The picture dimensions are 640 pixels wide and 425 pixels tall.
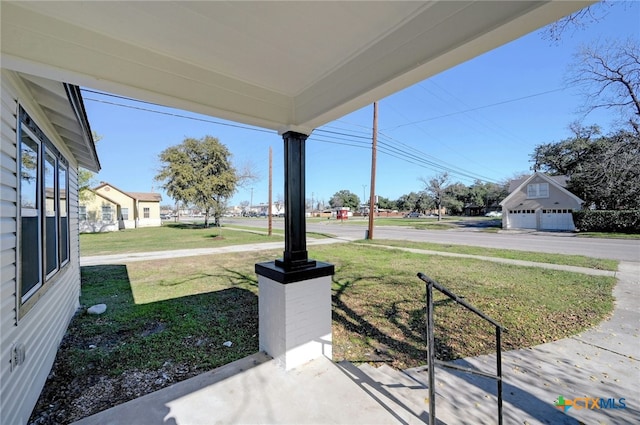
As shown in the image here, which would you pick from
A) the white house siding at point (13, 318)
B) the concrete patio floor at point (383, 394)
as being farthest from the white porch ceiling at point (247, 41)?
the concrete patio floor at point (383, 394)

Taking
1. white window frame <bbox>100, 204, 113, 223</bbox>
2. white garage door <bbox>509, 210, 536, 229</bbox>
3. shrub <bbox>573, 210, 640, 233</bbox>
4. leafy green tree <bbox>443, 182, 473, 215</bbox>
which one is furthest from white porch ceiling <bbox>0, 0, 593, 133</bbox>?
leafy green tree <bbox>443, 182, 473, 215</bbox>

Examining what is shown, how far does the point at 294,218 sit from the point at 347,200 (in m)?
75.4

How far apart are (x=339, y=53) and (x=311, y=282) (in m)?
1.98

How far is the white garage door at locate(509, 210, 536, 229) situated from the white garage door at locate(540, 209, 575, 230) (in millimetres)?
607

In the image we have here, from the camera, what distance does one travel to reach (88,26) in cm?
169

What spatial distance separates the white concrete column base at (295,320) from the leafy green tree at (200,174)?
1828 cm

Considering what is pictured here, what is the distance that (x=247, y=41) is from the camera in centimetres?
188

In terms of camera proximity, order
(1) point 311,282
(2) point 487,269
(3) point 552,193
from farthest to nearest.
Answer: (3) point 552,193 < (2) point 487,269 < (1) point 311,282

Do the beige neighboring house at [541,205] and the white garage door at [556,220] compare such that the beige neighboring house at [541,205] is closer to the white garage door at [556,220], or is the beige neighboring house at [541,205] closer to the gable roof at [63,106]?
the white garage door at [556,220]

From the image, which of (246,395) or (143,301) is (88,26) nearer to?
(246,395)

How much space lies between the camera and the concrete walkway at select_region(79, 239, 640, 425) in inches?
76.7

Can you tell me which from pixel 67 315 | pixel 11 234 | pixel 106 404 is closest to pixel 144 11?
pixel 11 234

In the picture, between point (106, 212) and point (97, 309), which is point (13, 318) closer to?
point (97, 309)

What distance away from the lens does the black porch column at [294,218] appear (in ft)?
8.61
